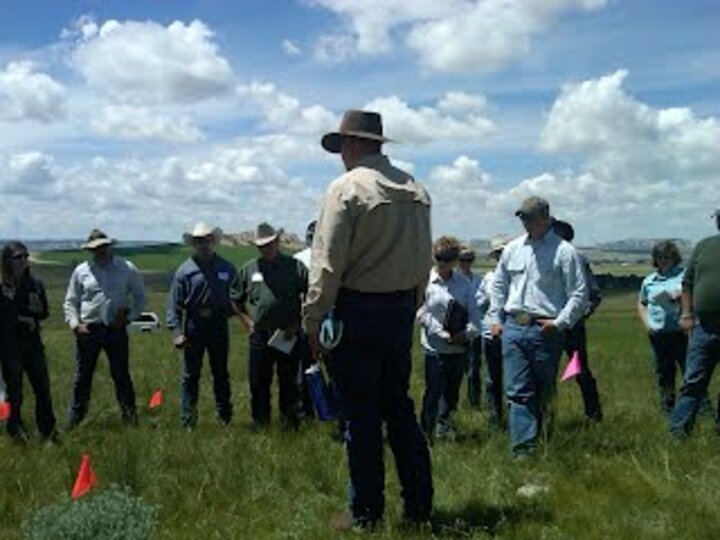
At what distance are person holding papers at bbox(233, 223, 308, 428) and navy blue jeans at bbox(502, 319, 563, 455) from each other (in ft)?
8.28

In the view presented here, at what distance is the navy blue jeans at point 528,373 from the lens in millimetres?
7352

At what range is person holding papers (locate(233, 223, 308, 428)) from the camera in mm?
9328

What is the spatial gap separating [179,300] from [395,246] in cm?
508

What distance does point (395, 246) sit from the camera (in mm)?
5414

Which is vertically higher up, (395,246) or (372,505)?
(395,246)

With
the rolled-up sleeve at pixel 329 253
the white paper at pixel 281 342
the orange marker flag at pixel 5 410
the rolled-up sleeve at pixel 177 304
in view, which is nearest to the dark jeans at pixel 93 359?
the rolled-up sleeve at pixel 177 304

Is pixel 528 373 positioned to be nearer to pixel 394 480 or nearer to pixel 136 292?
pixel 394 480

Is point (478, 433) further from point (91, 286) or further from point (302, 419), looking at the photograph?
point (91, 286)

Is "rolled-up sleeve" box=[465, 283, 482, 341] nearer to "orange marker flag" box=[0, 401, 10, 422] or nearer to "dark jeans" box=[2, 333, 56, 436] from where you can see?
"dark jeans" box=[2, 333, 56, 436]

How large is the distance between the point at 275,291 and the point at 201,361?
51.4 inches

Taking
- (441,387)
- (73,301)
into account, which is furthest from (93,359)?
(441,387)

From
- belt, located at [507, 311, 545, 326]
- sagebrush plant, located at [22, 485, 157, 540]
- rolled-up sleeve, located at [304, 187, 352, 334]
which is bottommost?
sagebrush plant, located at [22, 485, 157, 540]


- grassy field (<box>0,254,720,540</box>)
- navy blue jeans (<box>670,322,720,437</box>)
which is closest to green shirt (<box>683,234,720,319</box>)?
navy blue jeans (<box>670,322,720,437</box>)

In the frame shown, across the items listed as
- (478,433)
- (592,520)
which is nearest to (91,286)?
(478,433)
